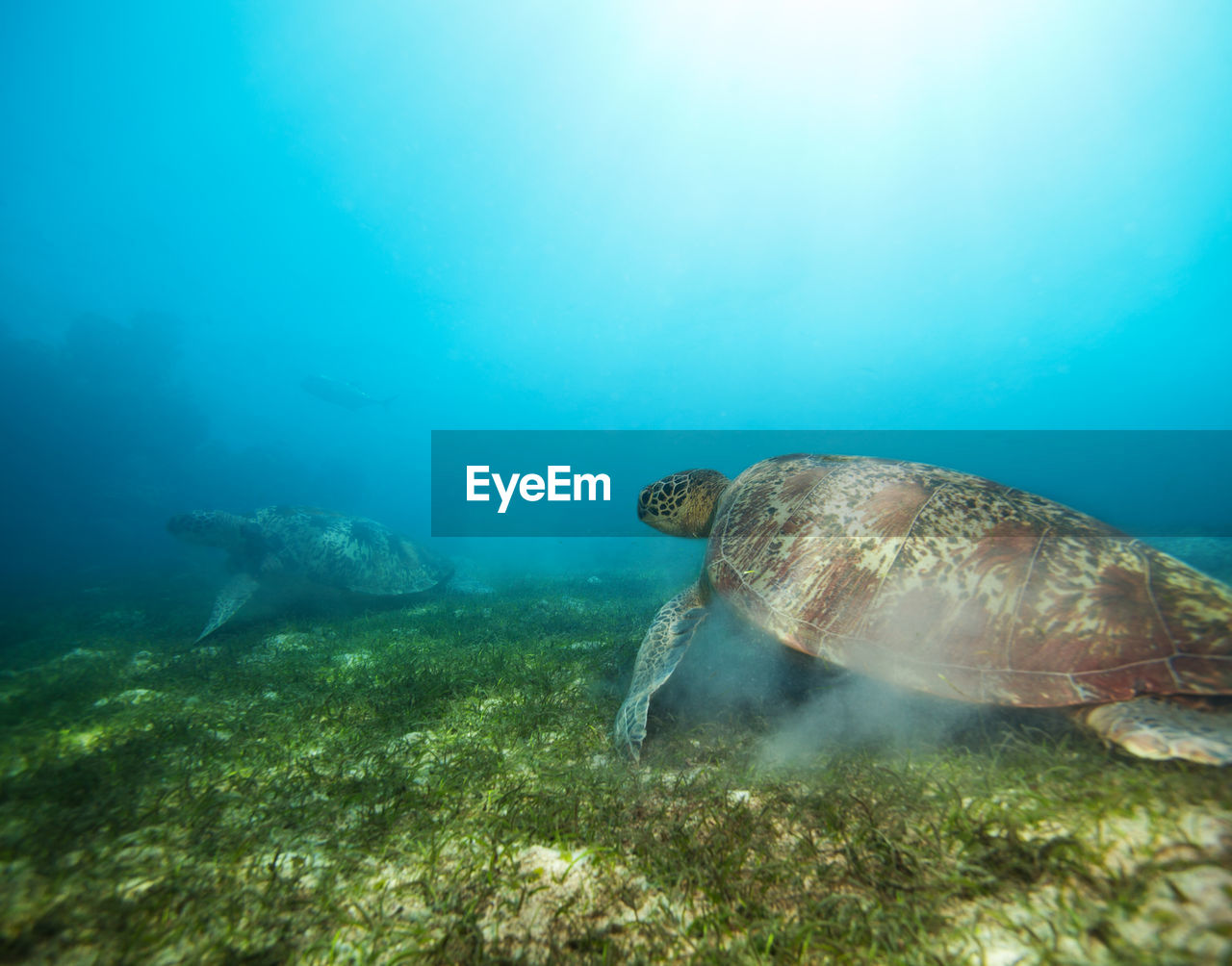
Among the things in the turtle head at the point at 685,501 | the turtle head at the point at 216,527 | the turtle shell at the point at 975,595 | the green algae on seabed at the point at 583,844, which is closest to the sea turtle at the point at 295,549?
the turtle head at the point at 216,527

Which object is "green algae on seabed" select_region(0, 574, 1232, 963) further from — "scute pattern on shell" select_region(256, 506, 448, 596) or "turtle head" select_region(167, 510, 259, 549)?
"turtle head" select_region(167, 510, 259, 549)

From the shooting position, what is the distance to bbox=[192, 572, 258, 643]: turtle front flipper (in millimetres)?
6187

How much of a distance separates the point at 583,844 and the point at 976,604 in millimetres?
2405

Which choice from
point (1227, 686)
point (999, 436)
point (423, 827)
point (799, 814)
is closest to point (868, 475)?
point (1227, 686)

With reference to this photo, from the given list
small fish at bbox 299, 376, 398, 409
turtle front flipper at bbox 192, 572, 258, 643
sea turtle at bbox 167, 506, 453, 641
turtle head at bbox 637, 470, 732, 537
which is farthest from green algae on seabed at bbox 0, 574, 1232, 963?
small fish at bbox 299, 376, 398, 409

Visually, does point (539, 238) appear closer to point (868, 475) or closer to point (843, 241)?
point (843, 241)

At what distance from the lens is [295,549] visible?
8109 millimetres

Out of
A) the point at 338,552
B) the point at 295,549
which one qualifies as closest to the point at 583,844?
the point at 338,552

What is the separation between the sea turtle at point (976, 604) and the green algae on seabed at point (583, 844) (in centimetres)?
28

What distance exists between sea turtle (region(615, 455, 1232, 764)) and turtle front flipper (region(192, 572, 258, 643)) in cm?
679

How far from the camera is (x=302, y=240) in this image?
8412 centimetres

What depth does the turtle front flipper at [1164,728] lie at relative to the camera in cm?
159

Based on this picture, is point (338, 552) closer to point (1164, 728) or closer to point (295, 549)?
point (295, 549)

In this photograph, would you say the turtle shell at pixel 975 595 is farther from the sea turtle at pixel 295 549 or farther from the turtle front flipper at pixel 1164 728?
the sea turtle at pixel 295 549
